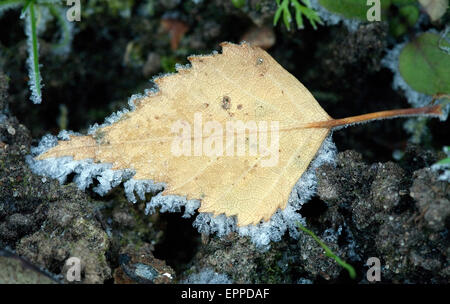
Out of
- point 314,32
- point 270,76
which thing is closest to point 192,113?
point 270,76

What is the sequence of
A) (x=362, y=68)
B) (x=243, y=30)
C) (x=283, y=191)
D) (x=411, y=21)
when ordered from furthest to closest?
(x=243, y=30), (x=362, y=68), (x=411, y=21), (x=283, y=191)

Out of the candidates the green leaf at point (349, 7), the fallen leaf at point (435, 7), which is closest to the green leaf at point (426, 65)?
the fallen leaf at point (435, 7)

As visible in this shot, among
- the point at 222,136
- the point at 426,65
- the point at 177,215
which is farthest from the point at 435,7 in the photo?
the point at 177,215

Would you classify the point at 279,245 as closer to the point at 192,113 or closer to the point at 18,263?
the point at 192,113

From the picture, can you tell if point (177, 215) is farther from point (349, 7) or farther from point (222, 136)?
point (349, 7)

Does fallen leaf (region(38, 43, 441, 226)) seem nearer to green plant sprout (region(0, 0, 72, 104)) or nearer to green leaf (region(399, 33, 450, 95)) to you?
green leaf (region(399, 33, 450, 95))

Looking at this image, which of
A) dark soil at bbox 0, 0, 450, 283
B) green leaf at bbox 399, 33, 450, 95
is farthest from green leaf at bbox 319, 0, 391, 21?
green leaf at bbox 399, 33, 450, 95

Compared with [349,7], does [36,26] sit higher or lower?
lower
